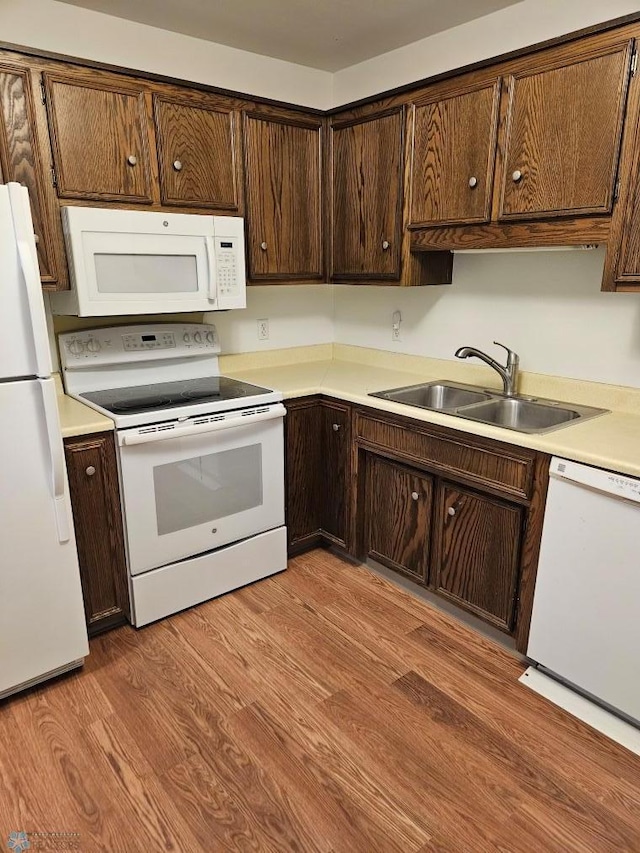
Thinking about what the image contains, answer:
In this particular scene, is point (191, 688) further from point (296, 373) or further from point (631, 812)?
point (296, 373)

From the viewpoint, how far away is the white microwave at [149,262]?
2137 millimetres

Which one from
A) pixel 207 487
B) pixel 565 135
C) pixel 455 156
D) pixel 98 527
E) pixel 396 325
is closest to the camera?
pixel 565 135

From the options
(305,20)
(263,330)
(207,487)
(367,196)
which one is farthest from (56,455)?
(305,20)

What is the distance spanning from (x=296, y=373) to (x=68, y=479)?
134 cm

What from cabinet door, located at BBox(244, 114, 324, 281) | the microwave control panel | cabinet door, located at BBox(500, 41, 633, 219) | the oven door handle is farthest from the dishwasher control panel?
cabinet door, located at BBox(244, 114, 324, 281)

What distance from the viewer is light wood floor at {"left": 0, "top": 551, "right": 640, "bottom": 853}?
1.47 m

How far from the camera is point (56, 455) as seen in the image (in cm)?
176

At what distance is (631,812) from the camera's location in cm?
152

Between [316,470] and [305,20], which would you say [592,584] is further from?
[305,20]

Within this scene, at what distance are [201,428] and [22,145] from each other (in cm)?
119

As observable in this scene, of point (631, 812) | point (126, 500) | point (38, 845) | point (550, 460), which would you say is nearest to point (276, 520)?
point (126, 500)

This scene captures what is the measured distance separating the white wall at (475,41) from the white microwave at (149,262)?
3.65 feet

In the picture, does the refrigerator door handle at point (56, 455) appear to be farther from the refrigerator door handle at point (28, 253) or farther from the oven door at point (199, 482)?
the oven door at point (199, 482)

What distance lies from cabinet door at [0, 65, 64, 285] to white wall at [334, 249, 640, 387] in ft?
5.59
